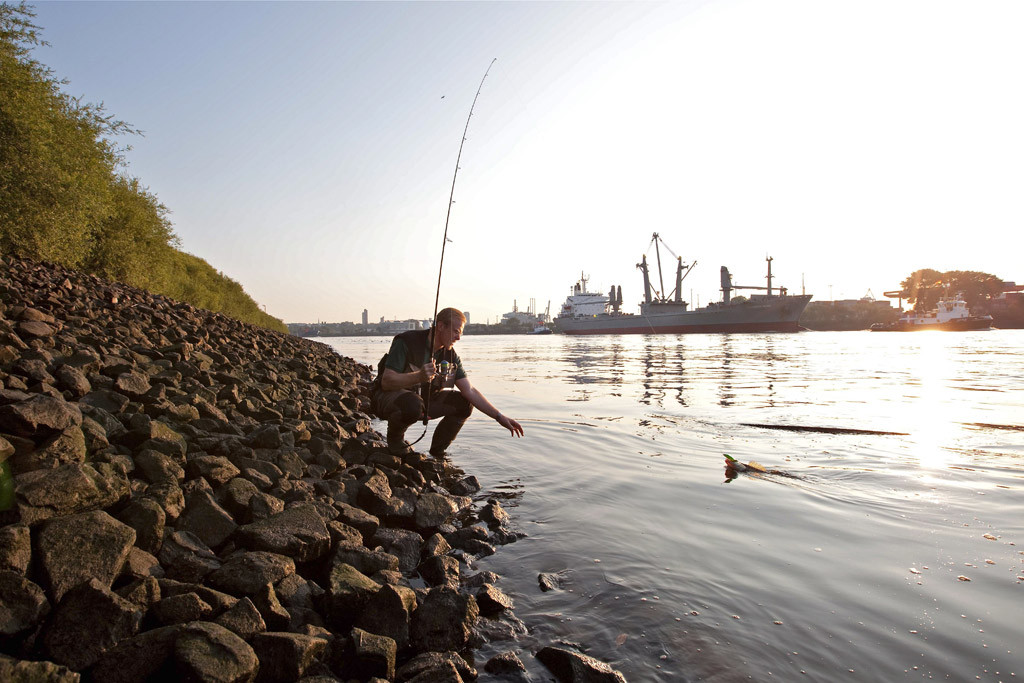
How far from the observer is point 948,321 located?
266 feet

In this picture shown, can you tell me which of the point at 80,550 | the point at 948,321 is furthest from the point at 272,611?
the point at 948,321

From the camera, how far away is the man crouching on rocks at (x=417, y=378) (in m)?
5.35

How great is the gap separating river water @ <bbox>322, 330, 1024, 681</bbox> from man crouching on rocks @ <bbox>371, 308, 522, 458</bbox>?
0.85m

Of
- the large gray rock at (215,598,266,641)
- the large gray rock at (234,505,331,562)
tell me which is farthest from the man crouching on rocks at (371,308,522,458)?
the large gray rock at (215,598,266,641)

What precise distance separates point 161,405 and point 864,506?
6011mm

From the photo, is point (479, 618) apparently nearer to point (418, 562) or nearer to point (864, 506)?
point (418, 562)

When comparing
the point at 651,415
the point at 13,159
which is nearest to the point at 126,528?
the point at 651,415

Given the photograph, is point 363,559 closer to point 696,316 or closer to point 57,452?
point 57,452

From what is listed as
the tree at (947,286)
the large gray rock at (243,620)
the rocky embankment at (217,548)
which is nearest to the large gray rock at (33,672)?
the rocky embankment at (217,548)

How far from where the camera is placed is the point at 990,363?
20641mm

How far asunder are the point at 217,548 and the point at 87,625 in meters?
0.90

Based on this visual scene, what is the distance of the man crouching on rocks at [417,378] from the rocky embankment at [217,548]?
460mm

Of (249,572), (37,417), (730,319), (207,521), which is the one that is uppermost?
(730,319)

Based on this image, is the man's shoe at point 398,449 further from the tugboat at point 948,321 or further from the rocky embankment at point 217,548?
the tugboat at point 948,321
